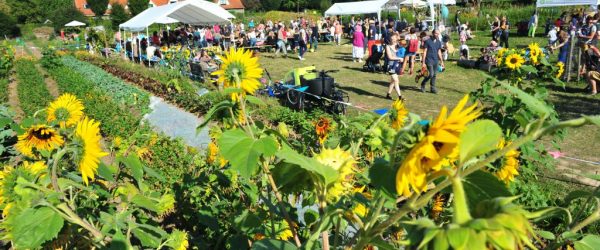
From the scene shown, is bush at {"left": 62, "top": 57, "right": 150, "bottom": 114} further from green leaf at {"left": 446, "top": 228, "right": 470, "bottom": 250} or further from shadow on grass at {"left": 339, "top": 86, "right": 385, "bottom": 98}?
green leaf at {"left": 446, "top": 228, "right": 470, "bottom": 250}

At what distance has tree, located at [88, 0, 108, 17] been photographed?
4788cm

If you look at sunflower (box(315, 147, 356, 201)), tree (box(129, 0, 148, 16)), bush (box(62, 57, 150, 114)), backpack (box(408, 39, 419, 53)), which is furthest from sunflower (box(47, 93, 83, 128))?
tree (box(129, 0, 148, 16))

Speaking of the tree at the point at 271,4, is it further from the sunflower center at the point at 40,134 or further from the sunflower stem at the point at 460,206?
the sunflower stem at the point at 460,206

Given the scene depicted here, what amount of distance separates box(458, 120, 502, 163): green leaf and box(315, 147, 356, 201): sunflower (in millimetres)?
391

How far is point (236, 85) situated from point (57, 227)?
22.3 inches

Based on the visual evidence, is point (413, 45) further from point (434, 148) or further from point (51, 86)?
point (434, 148)

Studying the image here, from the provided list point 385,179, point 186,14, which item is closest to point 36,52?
point 186,14

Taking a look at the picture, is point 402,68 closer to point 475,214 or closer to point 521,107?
point 521,107

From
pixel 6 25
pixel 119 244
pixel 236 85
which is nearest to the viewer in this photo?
pixel 119 244

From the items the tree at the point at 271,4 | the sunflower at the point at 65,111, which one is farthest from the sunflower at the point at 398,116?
the tree at the point at 271,4

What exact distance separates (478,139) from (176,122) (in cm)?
734

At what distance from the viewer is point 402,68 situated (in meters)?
11.9

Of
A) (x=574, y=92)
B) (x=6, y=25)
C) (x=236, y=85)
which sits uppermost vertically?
(x=6, y=25)

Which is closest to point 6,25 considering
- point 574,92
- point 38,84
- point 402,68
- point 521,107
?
point 38,84
